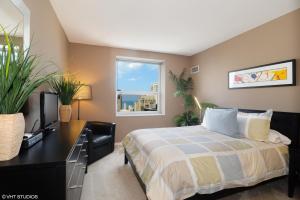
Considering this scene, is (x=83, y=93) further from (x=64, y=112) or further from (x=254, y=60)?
(x=254, y=60)

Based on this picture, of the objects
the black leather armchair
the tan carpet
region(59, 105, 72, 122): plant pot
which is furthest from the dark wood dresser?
the black leather armchair

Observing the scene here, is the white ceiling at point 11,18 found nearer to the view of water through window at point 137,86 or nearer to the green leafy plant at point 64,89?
the green leafy plant at point 64,89

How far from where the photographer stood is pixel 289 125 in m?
2.27

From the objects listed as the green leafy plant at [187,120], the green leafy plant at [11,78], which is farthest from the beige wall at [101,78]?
the green leafy plant at [11,78]

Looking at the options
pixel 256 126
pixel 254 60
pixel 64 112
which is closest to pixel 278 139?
pixel 256 126

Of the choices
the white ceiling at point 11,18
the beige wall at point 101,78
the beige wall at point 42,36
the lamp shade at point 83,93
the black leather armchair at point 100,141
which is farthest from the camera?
the beige wall at point 101,78

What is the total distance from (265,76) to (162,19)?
1.93 m

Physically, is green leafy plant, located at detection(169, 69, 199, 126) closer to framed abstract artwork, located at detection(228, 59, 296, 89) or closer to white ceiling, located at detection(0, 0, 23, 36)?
framed abstract artwork, located at detection(228, 59, 296, 89)

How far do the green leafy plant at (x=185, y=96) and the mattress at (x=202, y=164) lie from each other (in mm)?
1817

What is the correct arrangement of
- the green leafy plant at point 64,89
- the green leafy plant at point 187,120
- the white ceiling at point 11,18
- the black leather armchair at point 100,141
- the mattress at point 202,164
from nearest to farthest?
the white ceiling at point 11,18 < the mattress at point 202,164 < the green leafy plant at point 64,89 < the black leather armchair at point 100,141 < the green leafy plant at point 187,120

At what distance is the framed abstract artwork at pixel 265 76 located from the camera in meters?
2.38

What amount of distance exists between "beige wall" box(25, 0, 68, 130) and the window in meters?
1.86

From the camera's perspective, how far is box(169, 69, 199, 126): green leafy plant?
13.4ft

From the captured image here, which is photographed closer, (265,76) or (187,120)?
(265,76)
